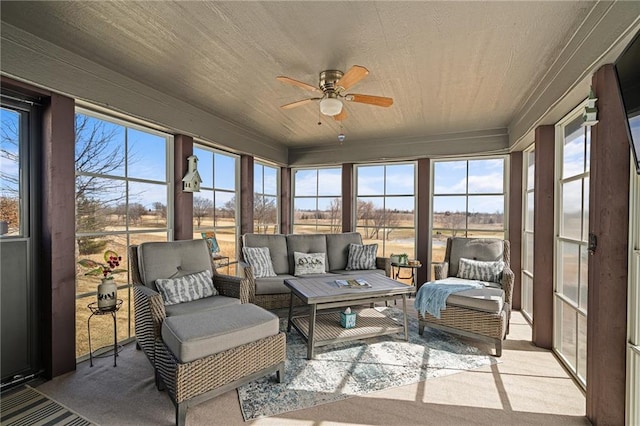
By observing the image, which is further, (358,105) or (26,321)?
→ (358,105)

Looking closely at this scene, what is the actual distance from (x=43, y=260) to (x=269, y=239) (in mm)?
2377

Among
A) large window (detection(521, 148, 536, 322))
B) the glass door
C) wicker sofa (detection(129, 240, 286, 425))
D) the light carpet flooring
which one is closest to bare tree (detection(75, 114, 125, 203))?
the glass door

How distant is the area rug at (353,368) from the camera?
6.91ft

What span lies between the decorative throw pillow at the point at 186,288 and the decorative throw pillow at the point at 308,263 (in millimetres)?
1365

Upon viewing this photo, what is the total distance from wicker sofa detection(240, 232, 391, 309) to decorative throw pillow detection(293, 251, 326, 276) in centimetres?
12

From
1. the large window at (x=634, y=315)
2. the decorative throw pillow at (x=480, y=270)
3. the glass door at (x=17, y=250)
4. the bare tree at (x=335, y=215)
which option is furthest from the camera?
the bare tree at (x=335, y=215)

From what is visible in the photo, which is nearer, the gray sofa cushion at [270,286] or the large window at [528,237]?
the gray sofa cushion at [270,286]

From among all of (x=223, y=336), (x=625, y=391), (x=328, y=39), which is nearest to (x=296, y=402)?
(x=223, y=336)

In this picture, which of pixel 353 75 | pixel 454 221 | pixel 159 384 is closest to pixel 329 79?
pixel 353 75

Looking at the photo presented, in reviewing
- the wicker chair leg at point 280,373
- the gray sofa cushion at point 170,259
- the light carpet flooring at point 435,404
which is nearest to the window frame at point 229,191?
the gray sofa cushion at point 170,259

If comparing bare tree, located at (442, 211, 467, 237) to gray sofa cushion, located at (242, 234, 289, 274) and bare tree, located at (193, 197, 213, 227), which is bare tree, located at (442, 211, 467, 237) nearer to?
gray sofa cushion, located at (242, 234, 289, 274)

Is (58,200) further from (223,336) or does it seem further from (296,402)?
(296,402)

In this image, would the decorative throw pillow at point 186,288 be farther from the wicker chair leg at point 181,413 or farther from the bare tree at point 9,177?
the bare tree at point 9,177

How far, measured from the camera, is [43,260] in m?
2.35
